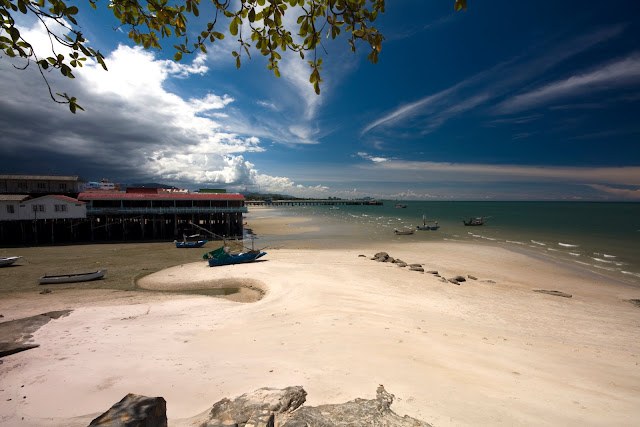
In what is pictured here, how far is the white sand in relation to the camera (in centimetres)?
434

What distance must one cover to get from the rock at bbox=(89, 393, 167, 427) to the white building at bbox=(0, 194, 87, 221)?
4217 centimetres

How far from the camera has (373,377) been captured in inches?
197

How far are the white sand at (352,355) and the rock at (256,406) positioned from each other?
0.39 meters

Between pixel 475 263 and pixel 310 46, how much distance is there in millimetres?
26118

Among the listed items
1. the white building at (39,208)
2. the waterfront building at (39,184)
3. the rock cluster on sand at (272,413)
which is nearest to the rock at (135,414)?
the rock cluster on sand at (272,413)

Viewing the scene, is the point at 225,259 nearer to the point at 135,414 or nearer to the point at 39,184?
the point at 135,414

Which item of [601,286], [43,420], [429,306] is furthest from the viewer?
[601,286]

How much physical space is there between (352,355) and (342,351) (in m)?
0.35

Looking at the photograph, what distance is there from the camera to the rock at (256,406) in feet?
11.1

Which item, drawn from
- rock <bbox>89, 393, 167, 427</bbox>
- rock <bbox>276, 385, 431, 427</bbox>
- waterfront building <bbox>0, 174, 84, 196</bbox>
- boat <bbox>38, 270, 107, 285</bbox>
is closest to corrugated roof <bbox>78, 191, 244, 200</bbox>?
waterfront building <bbox>0, 174, 84, 196</bbox>

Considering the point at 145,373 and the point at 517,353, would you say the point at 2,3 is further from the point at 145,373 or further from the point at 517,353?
the point at 517,353

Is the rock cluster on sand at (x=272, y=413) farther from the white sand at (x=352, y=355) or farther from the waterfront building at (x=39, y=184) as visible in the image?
the waterfront building at (x=39, y=184)

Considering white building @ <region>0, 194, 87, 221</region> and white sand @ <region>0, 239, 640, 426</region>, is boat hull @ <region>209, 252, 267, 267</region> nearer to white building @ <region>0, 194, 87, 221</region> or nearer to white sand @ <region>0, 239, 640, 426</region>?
white sand @ <region>0, 239, 640, 426</region>

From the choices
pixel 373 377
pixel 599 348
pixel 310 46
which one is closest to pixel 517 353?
pixel 599 348
